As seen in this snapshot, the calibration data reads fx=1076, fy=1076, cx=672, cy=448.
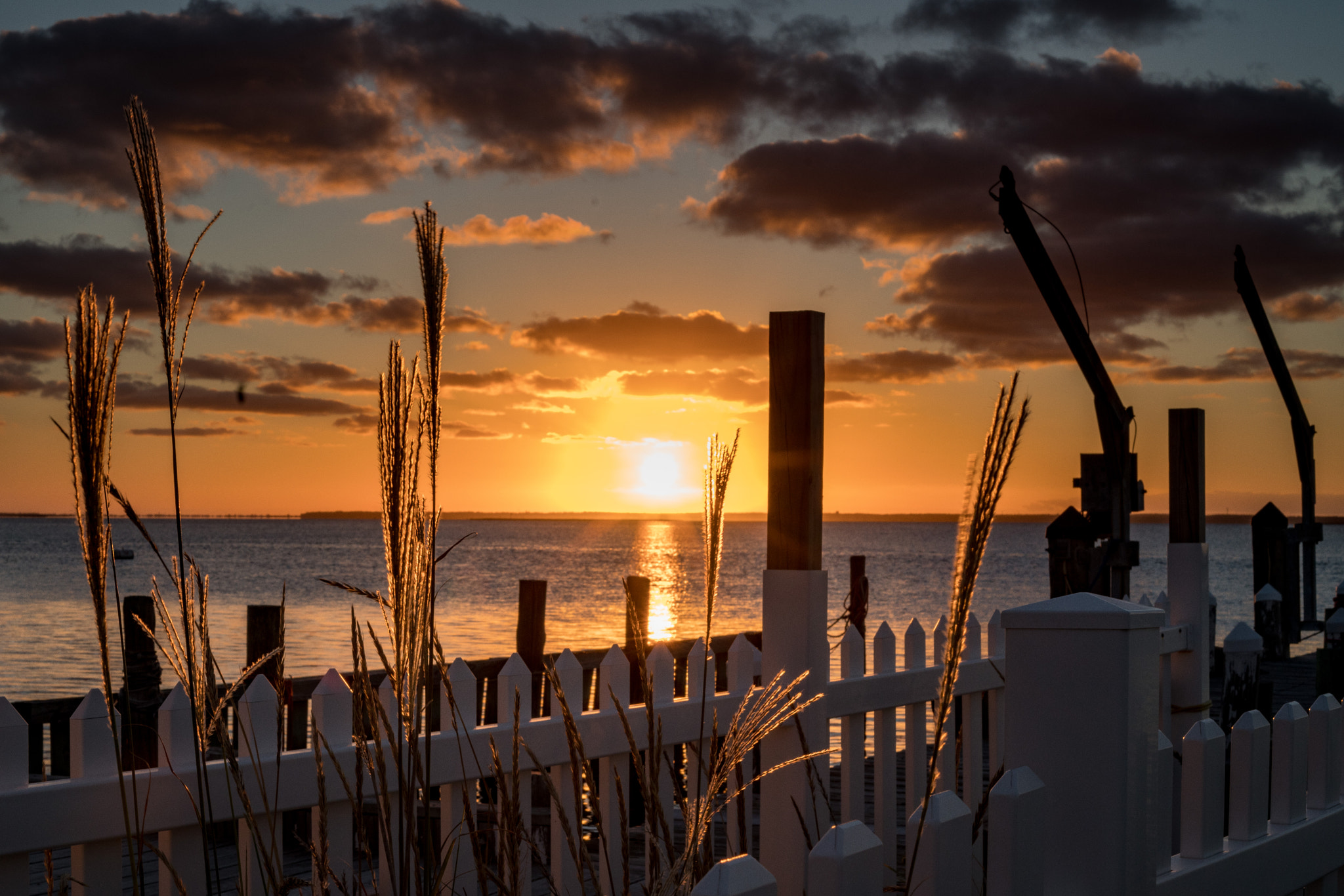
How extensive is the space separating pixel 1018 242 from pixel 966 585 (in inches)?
243

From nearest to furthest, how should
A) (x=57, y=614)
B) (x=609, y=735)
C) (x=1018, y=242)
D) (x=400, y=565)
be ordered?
(x=400, y=565) < (x=609, y=735) < (x=1018, y=242) < (x=57, y=614)

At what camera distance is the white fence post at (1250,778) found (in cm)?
209

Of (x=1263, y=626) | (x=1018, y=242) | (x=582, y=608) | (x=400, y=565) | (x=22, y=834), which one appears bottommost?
(x=582, y=608)

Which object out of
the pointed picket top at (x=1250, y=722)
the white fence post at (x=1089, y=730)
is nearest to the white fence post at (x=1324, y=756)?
the pointed picket top at (x=1250, y=722)

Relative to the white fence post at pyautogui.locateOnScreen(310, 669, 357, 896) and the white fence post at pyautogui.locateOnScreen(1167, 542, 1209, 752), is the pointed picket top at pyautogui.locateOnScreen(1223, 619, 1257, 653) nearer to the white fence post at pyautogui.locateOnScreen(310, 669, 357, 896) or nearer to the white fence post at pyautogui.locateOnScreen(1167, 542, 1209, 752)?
the white fence post at pyautogui.locateOnScreen(1167, 542, 1209, 752)

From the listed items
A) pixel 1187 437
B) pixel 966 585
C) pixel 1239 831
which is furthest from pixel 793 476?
pixel 1187 437

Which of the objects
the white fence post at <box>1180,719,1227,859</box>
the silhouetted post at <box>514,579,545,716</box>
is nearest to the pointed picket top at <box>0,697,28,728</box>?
the white fence post at <box>1180,719,1227,859</box>

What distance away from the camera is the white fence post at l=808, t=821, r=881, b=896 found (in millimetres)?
1254

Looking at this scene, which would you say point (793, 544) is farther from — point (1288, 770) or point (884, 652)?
point (1288, 770)

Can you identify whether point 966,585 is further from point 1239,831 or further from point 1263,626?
point 1263,626

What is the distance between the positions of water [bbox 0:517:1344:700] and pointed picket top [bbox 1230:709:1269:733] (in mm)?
1916

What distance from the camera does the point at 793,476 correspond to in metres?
2.94

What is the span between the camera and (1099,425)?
684 centimetres

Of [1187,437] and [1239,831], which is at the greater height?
[1187,437]
